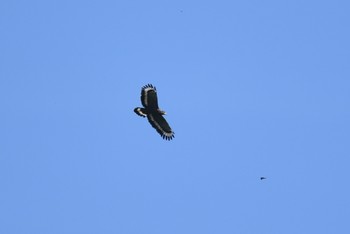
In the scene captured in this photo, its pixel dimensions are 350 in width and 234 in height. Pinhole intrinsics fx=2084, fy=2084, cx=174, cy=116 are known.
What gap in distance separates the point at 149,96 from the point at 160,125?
281 centimetres

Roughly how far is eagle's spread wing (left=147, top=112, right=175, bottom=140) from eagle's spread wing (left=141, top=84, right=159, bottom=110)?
2.72 ft

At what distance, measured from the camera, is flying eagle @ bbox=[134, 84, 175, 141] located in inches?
5517

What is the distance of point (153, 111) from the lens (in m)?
141

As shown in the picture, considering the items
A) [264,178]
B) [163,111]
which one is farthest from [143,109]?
[264,178]

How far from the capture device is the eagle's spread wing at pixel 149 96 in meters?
140

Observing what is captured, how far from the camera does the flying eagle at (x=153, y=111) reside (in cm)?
14012

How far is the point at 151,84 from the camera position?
140 metres

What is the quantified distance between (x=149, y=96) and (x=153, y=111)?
4.20 ft

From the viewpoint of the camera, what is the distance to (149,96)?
459 ft

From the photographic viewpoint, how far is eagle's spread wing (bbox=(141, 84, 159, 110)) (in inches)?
5512

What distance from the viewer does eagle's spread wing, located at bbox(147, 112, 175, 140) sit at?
141m

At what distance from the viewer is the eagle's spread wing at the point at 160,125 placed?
141 m

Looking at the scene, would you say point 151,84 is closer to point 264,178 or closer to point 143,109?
point 143,109

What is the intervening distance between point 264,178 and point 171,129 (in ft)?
24.6
